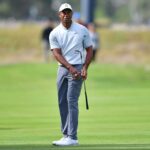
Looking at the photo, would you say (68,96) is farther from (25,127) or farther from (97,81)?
(97,81)

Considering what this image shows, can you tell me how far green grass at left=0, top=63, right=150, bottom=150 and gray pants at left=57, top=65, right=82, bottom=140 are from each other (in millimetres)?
329

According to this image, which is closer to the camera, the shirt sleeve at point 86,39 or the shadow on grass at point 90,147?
the shadow on grass at point 90,147

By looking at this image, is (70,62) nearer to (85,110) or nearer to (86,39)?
(86,39)

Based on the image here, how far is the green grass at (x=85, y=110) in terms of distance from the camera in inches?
586

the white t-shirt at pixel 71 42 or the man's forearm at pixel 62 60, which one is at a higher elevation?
the white t-shirt at pixel 71 42

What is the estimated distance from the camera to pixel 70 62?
14.3 meters

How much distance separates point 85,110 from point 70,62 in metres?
7.78

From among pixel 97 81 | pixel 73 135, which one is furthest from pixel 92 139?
pixel 97 81

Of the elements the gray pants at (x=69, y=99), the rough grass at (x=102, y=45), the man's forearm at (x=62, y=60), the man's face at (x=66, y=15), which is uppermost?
the man's face at (x=66, y=15)

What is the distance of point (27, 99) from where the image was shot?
25922 mm

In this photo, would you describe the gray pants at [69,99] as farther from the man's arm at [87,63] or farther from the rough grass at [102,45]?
the rough grass at [102,45]

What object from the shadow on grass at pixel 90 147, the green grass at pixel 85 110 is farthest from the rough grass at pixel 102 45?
the shadow on grass at pixel 90 147

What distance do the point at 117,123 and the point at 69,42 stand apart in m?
4.27

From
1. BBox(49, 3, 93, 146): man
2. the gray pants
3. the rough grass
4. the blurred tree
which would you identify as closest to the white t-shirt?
BBox(49, 3, 93, 146): man
